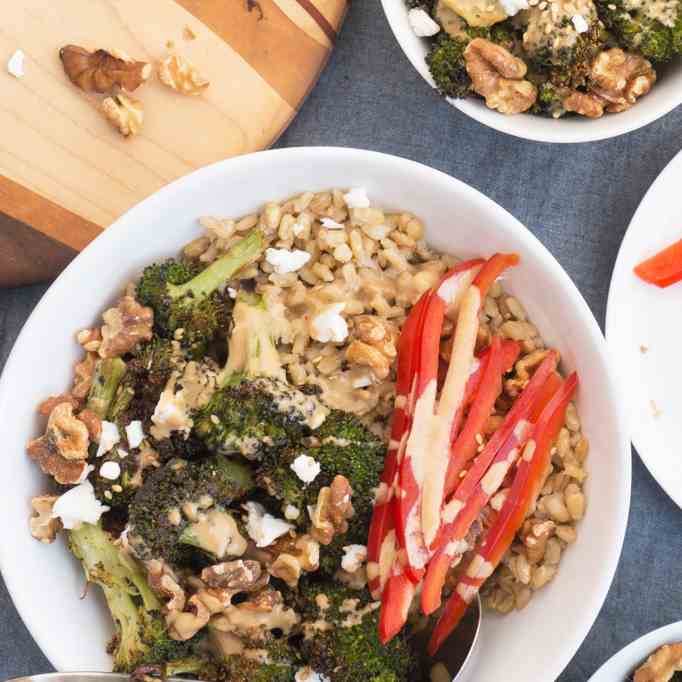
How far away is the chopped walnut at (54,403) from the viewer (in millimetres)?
1995

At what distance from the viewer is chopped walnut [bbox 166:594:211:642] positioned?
1856mm

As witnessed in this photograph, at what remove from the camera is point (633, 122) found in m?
2.19

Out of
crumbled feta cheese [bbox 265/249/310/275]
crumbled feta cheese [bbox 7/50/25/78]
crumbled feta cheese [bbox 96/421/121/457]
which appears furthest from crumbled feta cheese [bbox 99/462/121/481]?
crumbled feta cheese [bbox 7/50/25/78]

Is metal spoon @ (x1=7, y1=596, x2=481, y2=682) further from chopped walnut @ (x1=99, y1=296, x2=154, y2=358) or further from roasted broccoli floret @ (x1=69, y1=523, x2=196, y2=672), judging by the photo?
chopped walnut @ (x1=99, y1=296, x2=154, y2=358)

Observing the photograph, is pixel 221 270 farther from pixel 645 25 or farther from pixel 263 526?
pixel 645 25

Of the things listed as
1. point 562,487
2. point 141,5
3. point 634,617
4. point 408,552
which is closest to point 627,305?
point 562,487

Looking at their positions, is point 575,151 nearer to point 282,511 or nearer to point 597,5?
point 597,5

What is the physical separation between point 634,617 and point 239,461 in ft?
3.70

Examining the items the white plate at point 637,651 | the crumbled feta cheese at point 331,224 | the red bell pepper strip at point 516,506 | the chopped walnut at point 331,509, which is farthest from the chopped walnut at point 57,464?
the white plate at point 637,651

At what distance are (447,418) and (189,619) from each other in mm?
615

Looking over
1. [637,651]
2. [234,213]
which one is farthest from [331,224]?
[637,651]

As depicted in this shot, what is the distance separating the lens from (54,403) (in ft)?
6.55

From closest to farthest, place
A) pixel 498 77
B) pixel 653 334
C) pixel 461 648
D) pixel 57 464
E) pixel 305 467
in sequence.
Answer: pixel 305 467, pixel 57 464, pixel 461 648, pixel 498 77, pixel 653 334

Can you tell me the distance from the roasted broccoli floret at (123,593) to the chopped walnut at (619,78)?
4.66 ft
